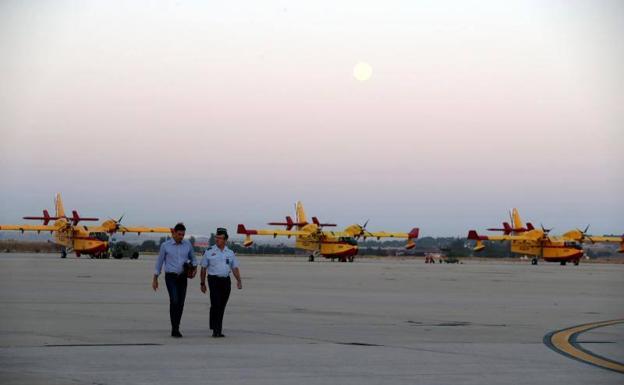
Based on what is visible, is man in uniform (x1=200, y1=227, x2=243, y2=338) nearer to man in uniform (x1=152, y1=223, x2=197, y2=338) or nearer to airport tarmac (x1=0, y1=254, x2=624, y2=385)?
man in uniform (x1=152, y1=223, x2=197, y2=338)

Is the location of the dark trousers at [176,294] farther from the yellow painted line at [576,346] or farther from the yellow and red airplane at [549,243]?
the yellow and red airplane at [549,243]

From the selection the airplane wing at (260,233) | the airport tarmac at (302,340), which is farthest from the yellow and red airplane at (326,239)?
the airport tarmac at (302,340)

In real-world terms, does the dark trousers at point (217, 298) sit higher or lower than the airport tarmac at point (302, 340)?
higher

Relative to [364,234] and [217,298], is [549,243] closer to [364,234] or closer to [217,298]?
[364,234]

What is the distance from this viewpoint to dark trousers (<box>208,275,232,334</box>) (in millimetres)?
17641

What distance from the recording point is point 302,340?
676 inches

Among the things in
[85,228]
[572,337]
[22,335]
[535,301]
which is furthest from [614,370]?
[85,228]

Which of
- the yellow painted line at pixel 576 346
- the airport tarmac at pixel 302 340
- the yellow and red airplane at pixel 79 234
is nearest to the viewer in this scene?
the airport tarmac at pixel 302 340

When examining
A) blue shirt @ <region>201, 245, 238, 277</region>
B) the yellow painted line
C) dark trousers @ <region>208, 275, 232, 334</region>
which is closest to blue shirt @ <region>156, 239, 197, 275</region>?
blue shirt @ <region>201, 245, 238, 277</region>

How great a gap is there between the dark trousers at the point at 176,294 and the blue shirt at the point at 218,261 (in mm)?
499

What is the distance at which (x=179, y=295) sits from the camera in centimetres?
1812

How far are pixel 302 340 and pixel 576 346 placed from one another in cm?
416

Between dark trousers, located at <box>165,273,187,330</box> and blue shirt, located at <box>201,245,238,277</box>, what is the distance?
0.50 metres

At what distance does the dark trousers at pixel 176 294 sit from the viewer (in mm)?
17641
